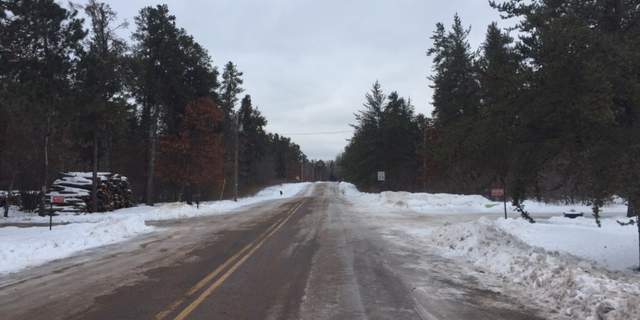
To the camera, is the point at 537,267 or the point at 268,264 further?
the point at 268,264

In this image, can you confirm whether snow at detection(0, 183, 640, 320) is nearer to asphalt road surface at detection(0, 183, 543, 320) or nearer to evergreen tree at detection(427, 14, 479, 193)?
asphalt road surface at detection(0, 183, 543, 320)

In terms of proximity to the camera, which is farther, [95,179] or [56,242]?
[95,179]

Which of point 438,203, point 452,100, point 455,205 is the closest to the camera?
point 455,205

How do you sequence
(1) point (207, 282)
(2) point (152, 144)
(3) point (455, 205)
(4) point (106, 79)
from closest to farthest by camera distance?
(1) point (207, 282) < (4) point (106, 79) < (3) point (455, 205) < (2) point (152, 144)

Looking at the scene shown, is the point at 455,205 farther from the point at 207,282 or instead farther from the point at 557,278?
the point at 207,282

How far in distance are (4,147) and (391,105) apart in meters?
41.0

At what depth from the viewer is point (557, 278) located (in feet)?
21.7

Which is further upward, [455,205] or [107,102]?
[107,102]

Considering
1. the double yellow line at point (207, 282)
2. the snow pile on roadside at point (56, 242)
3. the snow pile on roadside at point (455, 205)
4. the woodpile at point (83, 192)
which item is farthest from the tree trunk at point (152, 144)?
the double yellow line at point (207, 282)

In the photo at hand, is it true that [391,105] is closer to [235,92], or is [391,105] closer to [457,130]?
[235,92]

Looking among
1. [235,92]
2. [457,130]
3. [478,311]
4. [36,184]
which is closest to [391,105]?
[235,92]

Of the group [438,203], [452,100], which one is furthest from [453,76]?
[438,203]

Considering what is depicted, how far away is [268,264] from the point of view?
905 centimetres

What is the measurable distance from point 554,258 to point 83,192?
25.5 m
